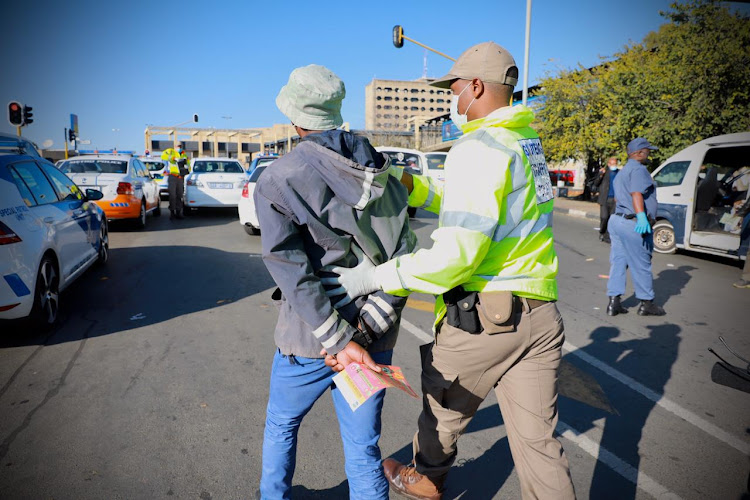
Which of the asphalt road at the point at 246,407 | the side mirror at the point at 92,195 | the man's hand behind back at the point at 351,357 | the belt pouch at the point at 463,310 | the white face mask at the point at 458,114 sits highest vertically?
the white face mask at the point at 458,114

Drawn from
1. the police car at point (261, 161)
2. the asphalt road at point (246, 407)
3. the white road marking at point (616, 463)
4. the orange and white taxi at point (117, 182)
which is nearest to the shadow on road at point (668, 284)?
the asphalt road at point (246, 407)

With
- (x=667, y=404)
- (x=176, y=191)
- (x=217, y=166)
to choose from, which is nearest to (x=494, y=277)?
(x=667, y=404)

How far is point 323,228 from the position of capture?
66.1 inches

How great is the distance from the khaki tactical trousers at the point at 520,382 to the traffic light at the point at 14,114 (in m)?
19.2

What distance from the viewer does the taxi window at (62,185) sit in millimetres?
5742

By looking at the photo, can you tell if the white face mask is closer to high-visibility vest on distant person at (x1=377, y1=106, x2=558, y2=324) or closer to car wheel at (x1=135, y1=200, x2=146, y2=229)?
high-visibility vest on distant person at (x1=377, y1=106, x2=558, y2=324)

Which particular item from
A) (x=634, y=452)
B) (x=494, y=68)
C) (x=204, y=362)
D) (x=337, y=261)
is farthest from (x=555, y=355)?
(x=204, y=362)

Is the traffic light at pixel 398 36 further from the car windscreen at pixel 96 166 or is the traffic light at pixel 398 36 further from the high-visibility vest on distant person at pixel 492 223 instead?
the high-visibility vest on distant person at pixel 492 223

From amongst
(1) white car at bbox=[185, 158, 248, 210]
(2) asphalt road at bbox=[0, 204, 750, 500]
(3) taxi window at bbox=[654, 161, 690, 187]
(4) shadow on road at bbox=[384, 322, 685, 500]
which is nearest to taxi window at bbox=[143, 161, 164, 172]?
Result: (1) white car at bbox=[185, 158, 248, 210]

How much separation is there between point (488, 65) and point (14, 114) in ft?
63.2

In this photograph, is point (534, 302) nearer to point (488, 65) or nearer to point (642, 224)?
point (488, 65)

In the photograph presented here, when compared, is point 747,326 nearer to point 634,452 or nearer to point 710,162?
point 634,452

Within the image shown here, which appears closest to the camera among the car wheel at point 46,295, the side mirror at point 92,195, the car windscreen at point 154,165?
the car wheel at point 46,295

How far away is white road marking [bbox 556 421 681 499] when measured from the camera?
2.58 metres
